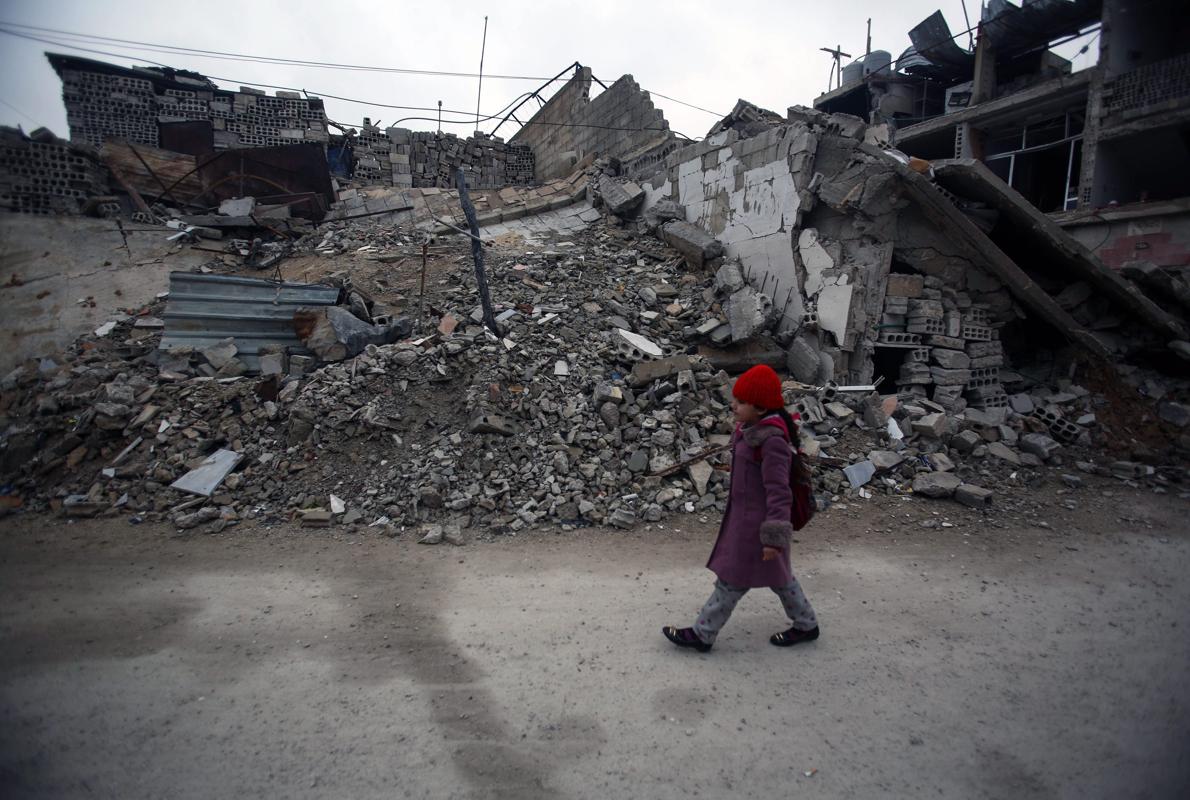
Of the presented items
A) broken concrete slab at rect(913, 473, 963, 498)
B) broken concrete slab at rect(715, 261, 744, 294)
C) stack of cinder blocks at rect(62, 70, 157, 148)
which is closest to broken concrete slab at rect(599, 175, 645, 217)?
broken concrete slab at rect(715, 261, 744, 294)

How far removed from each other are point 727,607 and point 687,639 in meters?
0.26

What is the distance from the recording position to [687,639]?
8.70ft

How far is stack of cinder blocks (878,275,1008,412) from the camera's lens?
→ 21.3ft

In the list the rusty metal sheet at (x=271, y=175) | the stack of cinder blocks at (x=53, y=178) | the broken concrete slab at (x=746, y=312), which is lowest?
the broken concrete slab at (x=746, y=312)

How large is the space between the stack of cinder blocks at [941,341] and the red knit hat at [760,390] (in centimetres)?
489

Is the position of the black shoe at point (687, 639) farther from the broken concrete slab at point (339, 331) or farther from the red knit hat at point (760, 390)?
the broken concrete slab at point (339, 331)

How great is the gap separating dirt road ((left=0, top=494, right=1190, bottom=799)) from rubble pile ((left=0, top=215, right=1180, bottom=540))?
2.40 ft

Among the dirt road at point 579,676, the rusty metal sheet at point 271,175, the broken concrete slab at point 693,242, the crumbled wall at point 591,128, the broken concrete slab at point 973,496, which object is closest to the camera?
the dirt road at point 579,676

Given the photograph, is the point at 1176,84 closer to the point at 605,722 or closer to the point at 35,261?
the point at 605,722

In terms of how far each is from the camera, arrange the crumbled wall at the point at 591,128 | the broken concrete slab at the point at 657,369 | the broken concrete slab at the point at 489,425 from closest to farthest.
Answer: the broken concrete slab at the point at 489,425
the broken concrete slab at the point at 657,369
the crumbled wall at the point at 591,128

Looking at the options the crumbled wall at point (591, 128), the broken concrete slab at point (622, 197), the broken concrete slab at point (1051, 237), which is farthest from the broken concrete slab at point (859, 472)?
the crumbled wall at point (591, 128)

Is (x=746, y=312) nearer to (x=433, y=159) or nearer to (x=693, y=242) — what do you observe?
(x=693, y=242)

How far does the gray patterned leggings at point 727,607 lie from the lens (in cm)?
257

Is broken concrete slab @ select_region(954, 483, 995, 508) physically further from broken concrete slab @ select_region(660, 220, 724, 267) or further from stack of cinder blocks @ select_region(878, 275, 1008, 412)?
broken concrete slab @ select_region(660, 220, 724, 267)
